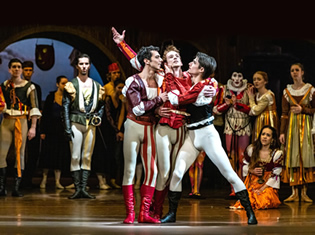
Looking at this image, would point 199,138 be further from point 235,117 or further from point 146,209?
point 235,117

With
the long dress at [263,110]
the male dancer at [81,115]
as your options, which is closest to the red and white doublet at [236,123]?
the long dress at [263,110]

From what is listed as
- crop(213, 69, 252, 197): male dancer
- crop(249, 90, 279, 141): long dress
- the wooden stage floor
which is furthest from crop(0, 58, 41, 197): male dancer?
crop(249, 90, 279, 141): long dress

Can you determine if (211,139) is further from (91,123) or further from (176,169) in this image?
(91,123)

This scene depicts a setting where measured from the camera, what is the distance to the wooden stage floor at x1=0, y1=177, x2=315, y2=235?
5.84m

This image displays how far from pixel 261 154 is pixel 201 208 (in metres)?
0.92

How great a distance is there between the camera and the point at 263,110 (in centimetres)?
886

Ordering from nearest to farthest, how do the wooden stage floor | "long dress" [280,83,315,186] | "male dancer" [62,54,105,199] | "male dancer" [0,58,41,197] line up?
the wooden stage floor → "male dancer" [62,54,105,199] → "long dress" [280,83,315,186] → "male dancer" [0,58,41,197]

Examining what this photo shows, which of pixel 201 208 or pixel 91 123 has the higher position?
pixel 91 123

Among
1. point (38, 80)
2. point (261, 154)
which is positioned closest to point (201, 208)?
point (261, 154)

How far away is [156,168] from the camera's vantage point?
250 inches

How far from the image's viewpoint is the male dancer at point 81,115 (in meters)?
8.51

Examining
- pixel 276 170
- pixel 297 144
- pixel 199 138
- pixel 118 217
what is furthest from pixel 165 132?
pixel 297 144

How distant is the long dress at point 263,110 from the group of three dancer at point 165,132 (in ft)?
8.00

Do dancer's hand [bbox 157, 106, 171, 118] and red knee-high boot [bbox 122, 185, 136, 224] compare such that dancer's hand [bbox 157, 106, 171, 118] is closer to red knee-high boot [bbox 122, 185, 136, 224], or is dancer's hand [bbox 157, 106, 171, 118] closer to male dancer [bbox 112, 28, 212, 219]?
male dancer [bbox 112, 28, 212, 219]
